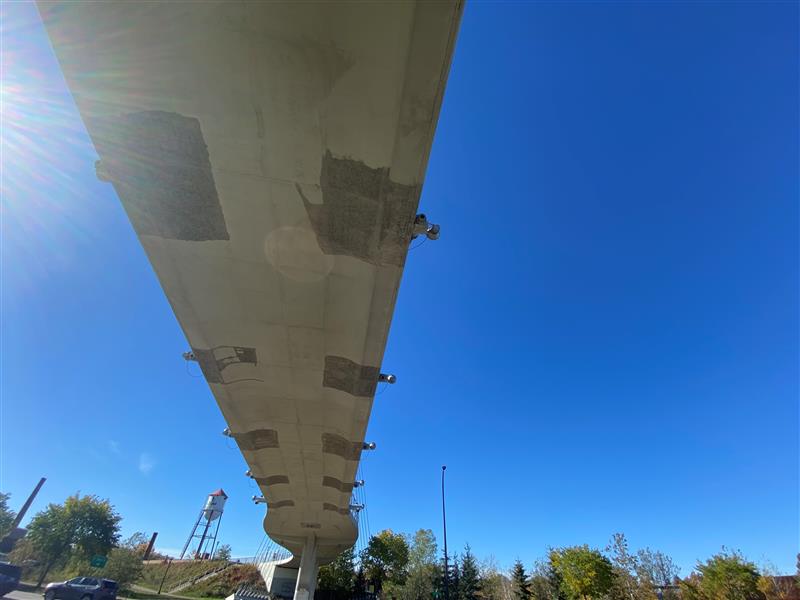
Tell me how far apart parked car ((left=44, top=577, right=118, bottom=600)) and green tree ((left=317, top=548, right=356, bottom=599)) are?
1971cm

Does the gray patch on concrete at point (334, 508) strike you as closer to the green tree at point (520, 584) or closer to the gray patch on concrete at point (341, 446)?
the gray patch on concrete at point (341, 446)

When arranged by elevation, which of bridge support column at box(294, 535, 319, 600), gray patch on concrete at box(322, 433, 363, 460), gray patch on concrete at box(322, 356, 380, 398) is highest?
gray patch on concrete at box(322, 356, 380, 398)

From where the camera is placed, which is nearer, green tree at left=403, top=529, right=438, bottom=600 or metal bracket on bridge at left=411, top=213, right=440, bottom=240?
metal bracket on bridge at left=411, top=213, right=440, bottom=240

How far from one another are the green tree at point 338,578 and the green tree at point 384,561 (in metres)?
1.82

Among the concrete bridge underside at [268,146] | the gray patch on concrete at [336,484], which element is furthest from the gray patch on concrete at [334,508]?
the concrete bridge underside at [268,146]

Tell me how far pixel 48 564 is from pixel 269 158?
1445 inches

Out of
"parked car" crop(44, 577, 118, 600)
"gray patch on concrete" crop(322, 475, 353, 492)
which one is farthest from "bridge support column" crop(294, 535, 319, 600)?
"gray patch on concrete" crop(322, 475, 353, 492)

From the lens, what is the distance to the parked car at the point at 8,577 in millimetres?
14805

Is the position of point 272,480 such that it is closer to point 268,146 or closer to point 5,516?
point 268,146

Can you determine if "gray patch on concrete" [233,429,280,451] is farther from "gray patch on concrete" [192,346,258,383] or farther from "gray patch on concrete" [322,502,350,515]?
"gray patch on concrete" [322,502,350,515]

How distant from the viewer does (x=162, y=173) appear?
3.90m

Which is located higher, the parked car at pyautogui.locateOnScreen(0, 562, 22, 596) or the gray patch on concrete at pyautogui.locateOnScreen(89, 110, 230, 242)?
the gray patch on concrete at pyautogui.locateOnScreen(89, 110, 230, 242)

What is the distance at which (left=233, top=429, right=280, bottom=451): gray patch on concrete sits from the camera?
9.29 meters

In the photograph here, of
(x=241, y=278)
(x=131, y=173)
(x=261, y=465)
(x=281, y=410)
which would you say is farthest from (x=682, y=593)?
(x=131, y=173)
